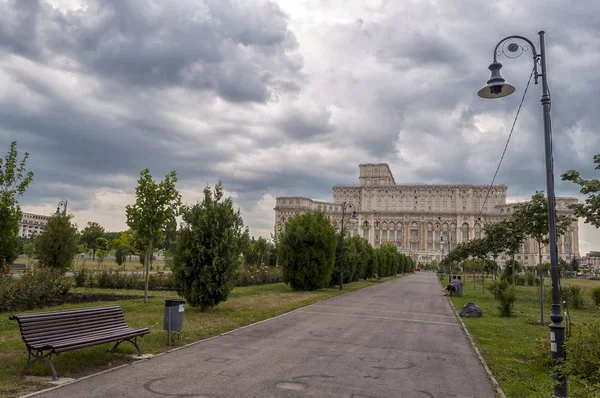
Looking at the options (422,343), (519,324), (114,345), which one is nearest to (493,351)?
(422,343)

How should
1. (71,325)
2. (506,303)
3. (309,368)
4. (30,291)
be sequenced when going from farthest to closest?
1. (506,303)
2. (30,291)
3. (309,368)
4. (71,325)

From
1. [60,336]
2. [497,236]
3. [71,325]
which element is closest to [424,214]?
[497,236]

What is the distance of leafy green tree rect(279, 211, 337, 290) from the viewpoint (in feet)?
89.6

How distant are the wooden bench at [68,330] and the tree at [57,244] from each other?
56.0 feet

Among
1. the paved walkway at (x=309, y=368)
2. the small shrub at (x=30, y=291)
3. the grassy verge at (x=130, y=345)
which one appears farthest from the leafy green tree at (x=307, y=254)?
the paved walkway at (x=309, y=368)

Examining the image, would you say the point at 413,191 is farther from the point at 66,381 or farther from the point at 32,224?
the point at 66,381

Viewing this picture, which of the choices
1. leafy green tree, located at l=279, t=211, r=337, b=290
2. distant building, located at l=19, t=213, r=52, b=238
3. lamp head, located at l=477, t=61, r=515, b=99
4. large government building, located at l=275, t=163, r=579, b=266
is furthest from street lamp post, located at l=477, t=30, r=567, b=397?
distant building, located at l=19, t=213, r=52, b=238

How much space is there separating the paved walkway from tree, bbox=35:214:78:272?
15588mm

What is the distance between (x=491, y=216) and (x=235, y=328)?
161 m

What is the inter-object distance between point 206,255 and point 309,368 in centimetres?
776

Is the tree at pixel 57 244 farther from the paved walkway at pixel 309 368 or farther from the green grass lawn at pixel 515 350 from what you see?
the green grass lawn at pixel 515 350

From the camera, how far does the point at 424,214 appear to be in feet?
552

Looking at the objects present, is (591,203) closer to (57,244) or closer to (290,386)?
(290,386)

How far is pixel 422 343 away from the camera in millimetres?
11102
